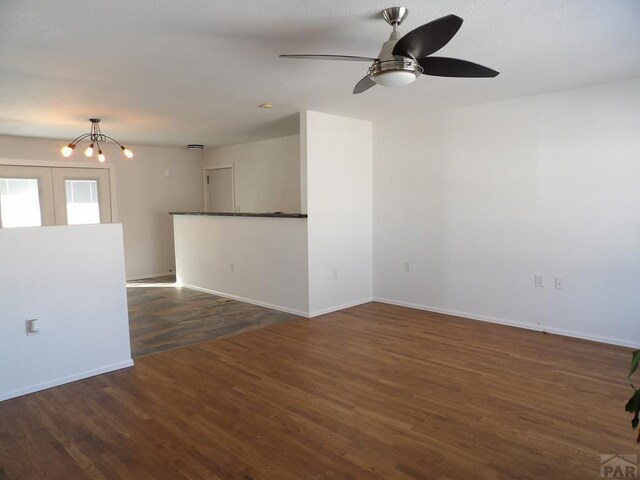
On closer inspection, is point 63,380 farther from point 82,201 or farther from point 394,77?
point 82,201

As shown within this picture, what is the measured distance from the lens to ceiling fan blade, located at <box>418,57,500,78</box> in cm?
224

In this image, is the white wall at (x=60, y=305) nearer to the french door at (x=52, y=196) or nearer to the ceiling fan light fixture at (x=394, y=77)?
the ceiling fan light fixture at (x=394, y=77)

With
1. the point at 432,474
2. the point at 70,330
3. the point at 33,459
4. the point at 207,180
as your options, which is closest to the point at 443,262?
the point at 432,474

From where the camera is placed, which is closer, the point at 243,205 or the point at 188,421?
the point at 188,421

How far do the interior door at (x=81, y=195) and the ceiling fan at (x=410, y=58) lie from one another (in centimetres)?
561

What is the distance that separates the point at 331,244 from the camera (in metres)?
4.97

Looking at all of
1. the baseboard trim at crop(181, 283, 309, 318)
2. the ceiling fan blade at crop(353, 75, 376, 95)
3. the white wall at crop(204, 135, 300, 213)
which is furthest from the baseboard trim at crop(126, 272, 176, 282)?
the ceiling fan blade at crop(353, 75, 376, 95)

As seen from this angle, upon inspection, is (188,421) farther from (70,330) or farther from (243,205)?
(243,205)

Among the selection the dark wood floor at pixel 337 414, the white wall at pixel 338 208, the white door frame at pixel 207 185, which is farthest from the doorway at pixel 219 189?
the dark wood floor at pixel 337 414

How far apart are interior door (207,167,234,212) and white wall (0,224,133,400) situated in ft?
13.7

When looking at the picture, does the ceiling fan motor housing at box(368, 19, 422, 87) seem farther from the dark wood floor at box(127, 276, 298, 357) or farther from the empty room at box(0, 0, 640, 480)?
the dark wood floor at box(127, 276, 298, 357)

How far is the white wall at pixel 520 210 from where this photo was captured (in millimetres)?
3682

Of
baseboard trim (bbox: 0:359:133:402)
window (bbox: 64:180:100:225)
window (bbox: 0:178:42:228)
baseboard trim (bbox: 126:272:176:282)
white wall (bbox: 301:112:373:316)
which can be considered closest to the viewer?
baseboard trim (bbox: 0:359:133:402)

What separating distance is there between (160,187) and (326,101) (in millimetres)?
4487
